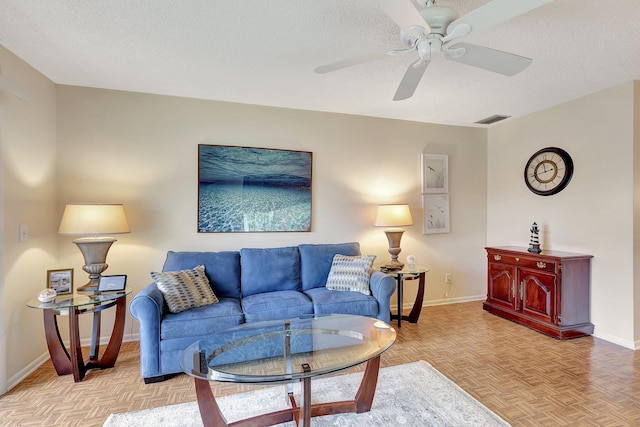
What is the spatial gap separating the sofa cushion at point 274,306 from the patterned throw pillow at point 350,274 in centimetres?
38

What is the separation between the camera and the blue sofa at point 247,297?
7.87ft

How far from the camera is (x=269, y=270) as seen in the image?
3.22m

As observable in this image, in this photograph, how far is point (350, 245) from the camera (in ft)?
11.9

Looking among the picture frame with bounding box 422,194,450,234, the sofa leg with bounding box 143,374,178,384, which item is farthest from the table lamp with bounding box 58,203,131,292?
the picture frame with bounding box 422,194,450,234

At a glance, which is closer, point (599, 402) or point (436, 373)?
point (599, 402)

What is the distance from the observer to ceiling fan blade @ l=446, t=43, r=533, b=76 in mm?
1783

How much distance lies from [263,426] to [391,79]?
9.22 feet

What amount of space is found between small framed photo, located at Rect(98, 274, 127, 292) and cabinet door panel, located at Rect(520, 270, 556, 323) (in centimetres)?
404

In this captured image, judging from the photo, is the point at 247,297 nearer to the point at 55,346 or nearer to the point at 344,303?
the point at 344,303

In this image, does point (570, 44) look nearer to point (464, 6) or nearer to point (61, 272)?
point (464, 6)

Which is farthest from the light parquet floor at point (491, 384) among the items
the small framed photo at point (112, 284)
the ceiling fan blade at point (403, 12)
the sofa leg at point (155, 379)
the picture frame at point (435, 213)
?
the ceiling fan blade at point (403, 12)

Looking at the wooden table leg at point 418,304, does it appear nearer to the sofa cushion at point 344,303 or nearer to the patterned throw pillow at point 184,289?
the sofa cushion at point 344,303

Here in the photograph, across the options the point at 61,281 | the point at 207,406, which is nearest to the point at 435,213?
the point at 207,406

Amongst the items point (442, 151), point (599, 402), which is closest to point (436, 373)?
point (599, 402)
